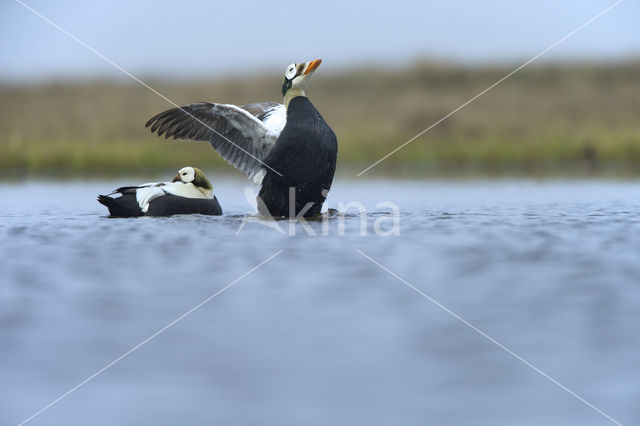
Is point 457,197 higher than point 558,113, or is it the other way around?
point 558,113

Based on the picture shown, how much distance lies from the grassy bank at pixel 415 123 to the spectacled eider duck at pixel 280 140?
7.29 m

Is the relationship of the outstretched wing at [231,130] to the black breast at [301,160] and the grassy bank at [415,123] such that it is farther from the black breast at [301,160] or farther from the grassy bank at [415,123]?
the grassy bank at [415,123]

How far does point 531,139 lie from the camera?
62.3 ft

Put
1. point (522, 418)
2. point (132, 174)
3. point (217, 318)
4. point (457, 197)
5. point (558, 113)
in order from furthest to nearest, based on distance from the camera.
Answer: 1. point (558, 113)
2. point (132, 174)
3. point (457, 197)
4. point (217, 318)
5. point (522, 418)

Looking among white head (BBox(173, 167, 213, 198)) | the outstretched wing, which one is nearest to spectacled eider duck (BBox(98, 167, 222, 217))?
white head (BBox(173, 167, 213, 198))

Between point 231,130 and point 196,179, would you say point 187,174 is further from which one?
point 231,130

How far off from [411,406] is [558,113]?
20.5 m

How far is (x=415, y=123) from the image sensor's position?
20812 mm

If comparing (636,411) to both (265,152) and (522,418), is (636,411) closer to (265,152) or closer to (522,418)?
(522,418)

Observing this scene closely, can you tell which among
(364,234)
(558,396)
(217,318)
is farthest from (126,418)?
(364,234)

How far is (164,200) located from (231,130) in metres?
1.00

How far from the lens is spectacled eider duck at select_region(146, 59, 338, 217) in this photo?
7.75 metres

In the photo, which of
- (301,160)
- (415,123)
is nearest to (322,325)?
(301,160)

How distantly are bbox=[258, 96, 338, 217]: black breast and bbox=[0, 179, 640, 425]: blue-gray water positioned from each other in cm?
58
